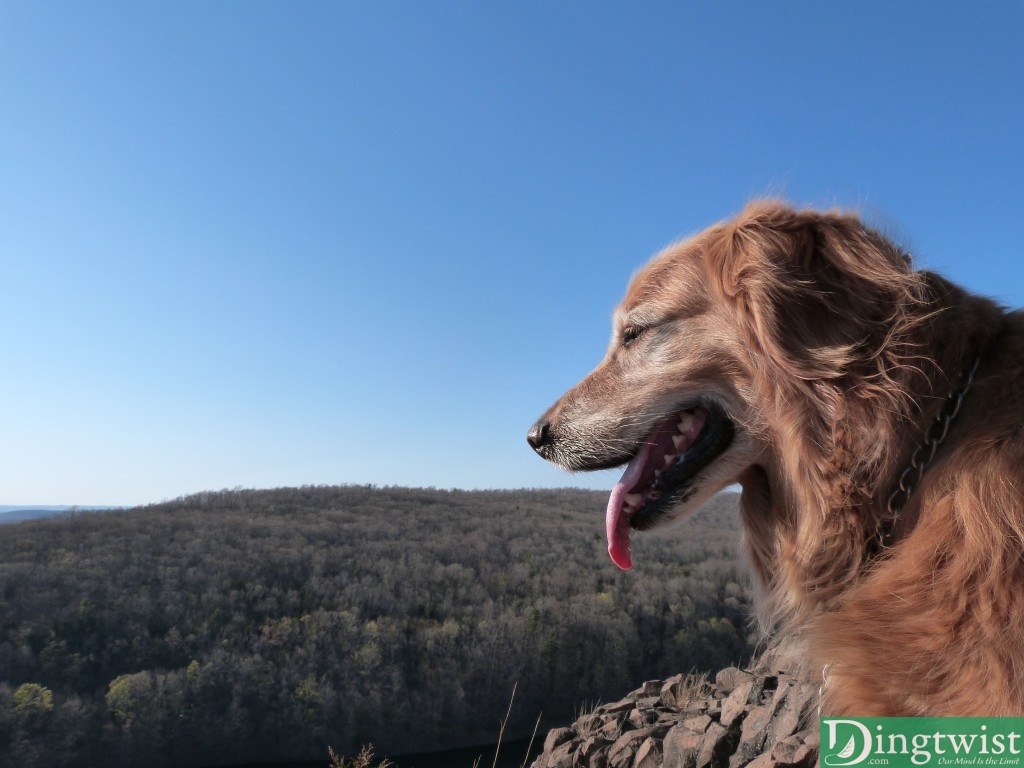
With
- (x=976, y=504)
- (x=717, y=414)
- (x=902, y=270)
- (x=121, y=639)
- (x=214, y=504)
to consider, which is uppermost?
(x=902, y=270)

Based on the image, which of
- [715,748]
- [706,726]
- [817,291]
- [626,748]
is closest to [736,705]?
[706,726]

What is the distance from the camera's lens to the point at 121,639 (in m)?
23.0

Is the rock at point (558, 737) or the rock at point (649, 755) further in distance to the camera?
the rock at point (558, 737)

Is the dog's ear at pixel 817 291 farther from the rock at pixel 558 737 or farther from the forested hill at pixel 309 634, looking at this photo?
the forested hill at pixel 309 634

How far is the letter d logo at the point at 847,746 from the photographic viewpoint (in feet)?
6.43

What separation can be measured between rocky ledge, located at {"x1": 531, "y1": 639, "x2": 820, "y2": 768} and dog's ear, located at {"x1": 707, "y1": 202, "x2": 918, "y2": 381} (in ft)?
8.48

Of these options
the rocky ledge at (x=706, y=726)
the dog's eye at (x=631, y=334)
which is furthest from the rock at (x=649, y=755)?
the dog's eye at (x=631, y=334)

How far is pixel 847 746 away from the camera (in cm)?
204

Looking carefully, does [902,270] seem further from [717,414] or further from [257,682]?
[257,682]

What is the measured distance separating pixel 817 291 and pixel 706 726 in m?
5.03

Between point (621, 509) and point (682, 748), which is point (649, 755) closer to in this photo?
point (682, 748)

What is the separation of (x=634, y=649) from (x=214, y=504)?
93.3 feet

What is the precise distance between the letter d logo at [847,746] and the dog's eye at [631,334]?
1620 millimetres

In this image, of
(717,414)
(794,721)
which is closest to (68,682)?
(794,721)
